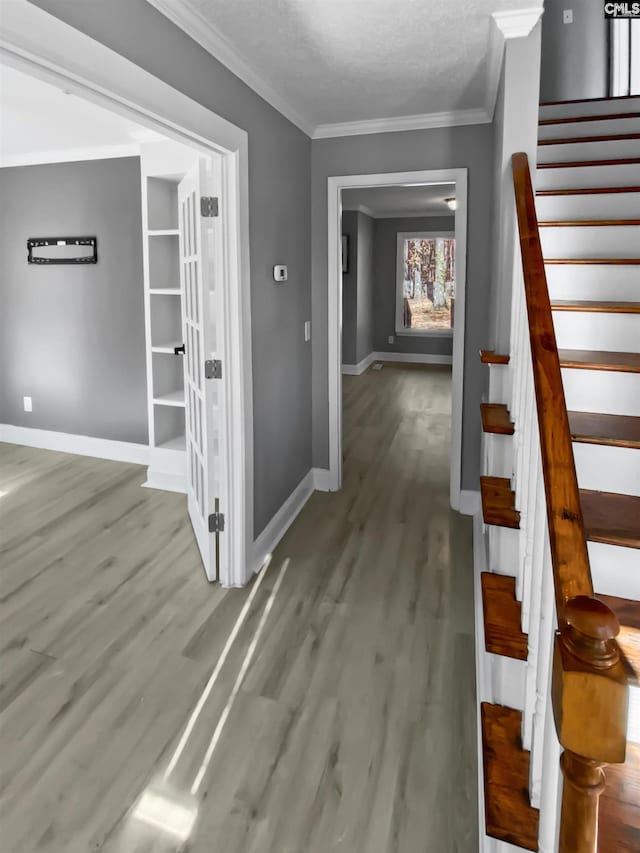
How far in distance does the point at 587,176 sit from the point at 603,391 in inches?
51.1

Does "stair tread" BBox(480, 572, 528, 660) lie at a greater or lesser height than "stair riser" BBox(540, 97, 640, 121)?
lesser

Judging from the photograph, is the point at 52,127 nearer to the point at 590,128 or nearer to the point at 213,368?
the point at 213,368

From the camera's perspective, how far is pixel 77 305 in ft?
15.3

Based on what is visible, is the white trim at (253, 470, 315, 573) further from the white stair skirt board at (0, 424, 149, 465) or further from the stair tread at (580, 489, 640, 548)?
the stair tread at (580, 489, 640, 548)

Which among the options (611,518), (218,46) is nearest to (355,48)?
(218,46)

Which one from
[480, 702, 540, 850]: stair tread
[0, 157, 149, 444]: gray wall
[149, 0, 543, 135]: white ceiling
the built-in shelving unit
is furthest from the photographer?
[0, 157, 149, 444]: gray wall

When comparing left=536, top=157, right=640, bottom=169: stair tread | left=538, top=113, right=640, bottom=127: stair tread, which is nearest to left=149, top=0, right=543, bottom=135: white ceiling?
left=538, top=113, right=640, bottom=127: stair tread

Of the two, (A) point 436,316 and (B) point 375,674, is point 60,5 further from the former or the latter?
(A) point 436,316

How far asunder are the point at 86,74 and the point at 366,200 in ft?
22.1

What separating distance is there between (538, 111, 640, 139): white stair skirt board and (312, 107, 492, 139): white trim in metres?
0.35

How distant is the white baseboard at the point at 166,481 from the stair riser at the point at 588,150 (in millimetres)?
2966

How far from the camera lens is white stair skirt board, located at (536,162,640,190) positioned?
8.52 feet

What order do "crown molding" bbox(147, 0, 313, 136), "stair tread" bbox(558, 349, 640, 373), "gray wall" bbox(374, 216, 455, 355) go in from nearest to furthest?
"stair tread" bbox(558, 349, 640, 373) < "crown molding" bbox(147, 0, 313, 136) < "gray wall" bbox(374, 216, 455, 355)

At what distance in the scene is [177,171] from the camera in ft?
12.5
